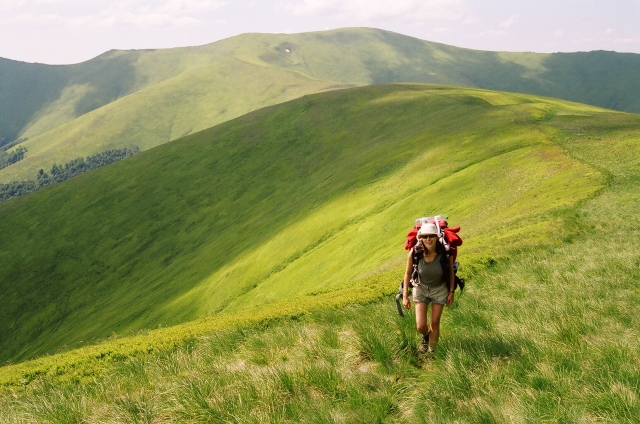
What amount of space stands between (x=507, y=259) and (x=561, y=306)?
1098 centimetres

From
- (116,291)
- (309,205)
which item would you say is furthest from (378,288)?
(116,291)

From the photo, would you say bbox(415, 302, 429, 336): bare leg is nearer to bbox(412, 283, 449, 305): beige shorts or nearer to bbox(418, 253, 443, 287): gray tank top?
bbox(412, 283, 449, 305): beige shorts

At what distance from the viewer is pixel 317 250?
49.1 metres

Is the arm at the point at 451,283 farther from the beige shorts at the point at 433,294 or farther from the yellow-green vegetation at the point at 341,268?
the yellow-green vegetation at the point at 341,268

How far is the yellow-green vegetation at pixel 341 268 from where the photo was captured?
24.3ft

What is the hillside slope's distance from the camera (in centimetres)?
4062

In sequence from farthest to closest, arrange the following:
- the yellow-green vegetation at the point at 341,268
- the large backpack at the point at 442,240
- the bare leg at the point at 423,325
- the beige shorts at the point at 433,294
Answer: the beige shorts at the point at 433,294, the large backpack at the point at 442,240, the bare leg at the point at 423,325, the yellow-green vegetation at the point at 341,268

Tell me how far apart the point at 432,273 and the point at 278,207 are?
70800 mm

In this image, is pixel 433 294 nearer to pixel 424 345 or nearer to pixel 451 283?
pixel 451 283

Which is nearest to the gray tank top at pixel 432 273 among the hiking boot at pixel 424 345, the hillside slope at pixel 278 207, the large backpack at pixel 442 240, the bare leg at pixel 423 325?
the large backpack at pixel 442 240

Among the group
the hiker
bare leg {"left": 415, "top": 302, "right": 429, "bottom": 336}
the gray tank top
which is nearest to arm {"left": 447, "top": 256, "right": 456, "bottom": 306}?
the hiker

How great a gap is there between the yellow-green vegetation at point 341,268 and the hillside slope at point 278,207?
0.43 meters

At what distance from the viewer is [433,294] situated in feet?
31.9

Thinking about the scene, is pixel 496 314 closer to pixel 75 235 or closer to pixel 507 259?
pixel 507 259
